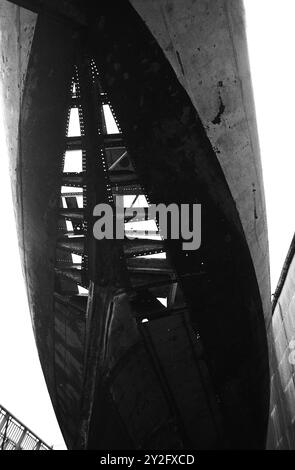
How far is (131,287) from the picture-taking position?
3389 mm

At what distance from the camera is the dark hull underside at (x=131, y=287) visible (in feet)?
7.89

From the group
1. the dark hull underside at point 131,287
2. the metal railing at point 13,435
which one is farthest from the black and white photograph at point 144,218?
the metal railing at point 13,435

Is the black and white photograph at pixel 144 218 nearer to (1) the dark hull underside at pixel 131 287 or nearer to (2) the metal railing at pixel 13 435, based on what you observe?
(1) the dark hull underside at pixel 131 287

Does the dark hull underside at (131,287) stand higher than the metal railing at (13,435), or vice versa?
the dark hull underside at (131,287)

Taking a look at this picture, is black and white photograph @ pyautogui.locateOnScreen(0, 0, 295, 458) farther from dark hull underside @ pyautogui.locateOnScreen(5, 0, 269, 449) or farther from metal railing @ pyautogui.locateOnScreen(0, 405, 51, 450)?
metal railing @ pyautogui.locateOnScreen(0, 405, 51, 450)

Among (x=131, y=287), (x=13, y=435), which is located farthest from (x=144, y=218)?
(x=13, y=435)

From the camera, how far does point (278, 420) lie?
25.2 feet

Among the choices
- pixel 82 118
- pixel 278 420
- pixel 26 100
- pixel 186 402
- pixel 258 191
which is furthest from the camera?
pixel 278 420

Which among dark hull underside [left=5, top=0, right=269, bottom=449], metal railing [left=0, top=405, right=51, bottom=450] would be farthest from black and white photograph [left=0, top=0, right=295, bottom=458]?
metal railing [left=0, top=405, right=51, bottom=450]

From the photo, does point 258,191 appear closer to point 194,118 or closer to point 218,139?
point 218,139

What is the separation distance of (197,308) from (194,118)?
1779 mm

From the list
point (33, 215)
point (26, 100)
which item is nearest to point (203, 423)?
point (33, 215)

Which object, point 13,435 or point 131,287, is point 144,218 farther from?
point 13,435

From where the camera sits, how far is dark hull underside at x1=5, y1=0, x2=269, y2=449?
7.89 feet
